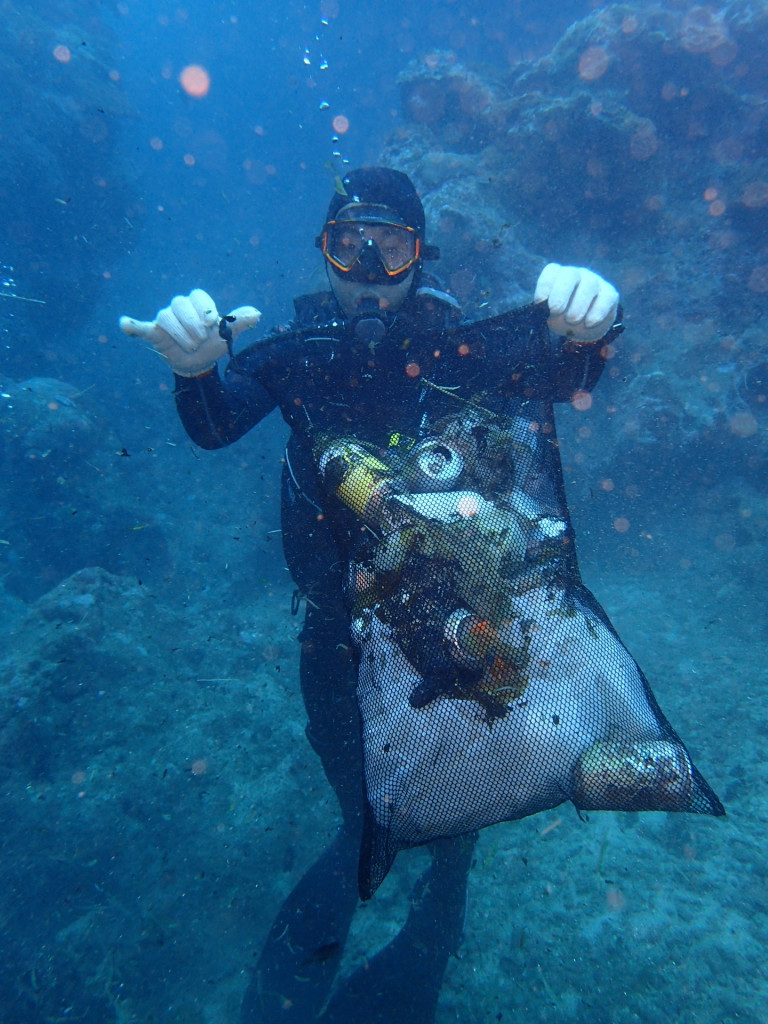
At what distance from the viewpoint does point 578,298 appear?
94.3 inches

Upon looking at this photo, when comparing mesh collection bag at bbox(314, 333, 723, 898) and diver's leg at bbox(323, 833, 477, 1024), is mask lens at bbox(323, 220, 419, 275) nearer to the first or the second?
mesh collection bag at bbox(314, 333, 723, 898)

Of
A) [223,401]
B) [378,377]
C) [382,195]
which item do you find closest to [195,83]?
[382,195]

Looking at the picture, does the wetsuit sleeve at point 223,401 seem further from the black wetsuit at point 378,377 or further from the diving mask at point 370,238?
the diving mask at point 370,238

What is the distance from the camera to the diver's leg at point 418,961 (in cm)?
332

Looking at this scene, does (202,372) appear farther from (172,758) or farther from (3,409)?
(3,409)

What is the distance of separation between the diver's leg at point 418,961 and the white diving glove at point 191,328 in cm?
360

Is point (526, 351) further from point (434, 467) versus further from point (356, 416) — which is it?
point (356, 416)

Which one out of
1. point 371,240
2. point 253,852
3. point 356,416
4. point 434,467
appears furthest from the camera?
point 253,852

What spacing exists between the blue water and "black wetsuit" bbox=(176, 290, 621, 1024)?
0.39 metres

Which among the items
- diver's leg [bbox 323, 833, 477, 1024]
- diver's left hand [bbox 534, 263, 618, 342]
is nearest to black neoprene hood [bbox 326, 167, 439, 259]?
diver's left hand [bbox 534, 263, 618, 342]

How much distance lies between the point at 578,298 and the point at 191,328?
6.77ft

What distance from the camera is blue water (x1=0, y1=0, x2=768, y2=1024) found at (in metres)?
3.78

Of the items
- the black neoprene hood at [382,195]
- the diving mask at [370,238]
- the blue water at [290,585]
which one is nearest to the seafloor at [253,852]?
the blue water at [290,585]

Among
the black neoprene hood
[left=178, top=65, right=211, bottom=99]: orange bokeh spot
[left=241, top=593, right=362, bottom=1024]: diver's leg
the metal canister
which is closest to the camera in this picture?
the metal canister
